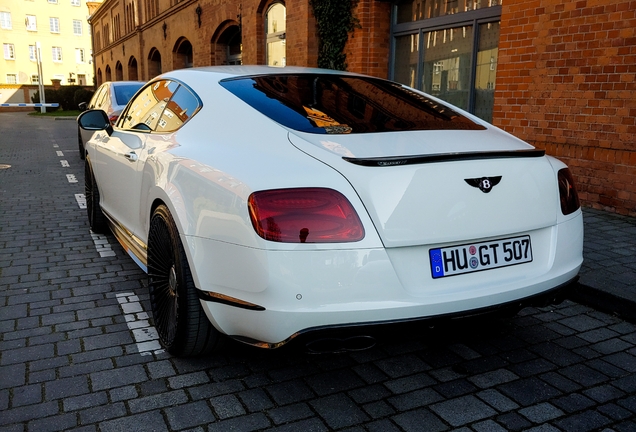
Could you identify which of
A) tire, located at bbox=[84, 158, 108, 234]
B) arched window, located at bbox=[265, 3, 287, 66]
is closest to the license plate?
tire, located at bbox=[84, 158, 108, 234]

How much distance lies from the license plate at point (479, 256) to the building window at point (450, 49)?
6624mm

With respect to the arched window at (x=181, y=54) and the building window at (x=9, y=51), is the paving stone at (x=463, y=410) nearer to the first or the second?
the arched window at (x=181, y=54)

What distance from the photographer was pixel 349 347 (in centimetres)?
248

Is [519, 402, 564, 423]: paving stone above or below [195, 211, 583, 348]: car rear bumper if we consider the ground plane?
below

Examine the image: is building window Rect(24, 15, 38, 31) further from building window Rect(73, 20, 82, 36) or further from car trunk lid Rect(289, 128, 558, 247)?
car trunk lid Rect(289, 128, 558, 247)

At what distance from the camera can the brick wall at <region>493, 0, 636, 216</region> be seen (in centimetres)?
645

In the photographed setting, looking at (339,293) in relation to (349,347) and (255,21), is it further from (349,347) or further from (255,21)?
(255,21)

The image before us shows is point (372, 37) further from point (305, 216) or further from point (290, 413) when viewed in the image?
point (290, 413)

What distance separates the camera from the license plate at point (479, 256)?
8.36 ft

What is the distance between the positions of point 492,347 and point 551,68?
196 inches

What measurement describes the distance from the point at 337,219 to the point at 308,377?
1.04 m

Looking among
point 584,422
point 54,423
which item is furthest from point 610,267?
point 54,423

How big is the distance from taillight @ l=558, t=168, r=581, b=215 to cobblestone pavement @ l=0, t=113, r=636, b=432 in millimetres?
862

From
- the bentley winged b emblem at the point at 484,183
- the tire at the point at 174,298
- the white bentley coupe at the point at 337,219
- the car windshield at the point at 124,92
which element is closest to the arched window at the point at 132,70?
the car windshield at the point at 124,92
